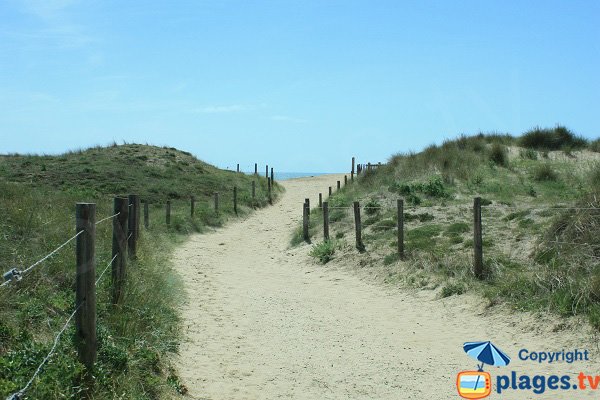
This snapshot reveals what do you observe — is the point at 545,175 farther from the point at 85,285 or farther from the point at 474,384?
the point at 85,285

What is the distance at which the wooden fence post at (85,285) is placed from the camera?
5.39m

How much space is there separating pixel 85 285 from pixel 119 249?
276 centimetres

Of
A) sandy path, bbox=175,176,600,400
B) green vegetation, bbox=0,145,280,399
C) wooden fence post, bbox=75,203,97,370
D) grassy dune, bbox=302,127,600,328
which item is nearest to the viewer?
green vegetation, bbox=0,145,280,399

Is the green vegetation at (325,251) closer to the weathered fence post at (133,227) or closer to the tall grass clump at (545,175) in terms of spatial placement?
the weathered fence post at (133,227)

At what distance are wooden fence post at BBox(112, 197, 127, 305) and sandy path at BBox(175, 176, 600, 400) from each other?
4.27 ft

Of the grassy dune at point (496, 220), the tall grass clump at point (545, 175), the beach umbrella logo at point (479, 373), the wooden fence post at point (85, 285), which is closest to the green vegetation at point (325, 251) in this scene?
the grassy dune at point (496, 220)

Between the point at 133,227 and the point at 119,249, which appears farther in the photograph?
the point at 133,227

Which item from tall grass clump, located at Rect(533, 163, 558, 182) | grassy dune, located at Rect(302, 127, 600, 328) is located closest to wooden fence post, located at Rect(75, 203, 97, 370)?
grassy dune, located at Rect(302, 127, 600, 328)

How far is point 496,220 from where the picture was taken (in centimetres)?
1666

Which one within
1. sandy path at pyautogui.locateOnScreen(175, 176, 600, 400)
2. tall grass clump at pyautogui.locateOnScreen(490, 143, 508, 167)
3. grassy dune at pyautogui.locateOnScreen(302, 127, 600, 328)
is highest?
tall grass clump at pyautogui.locateOnScreen(490, 143, 508, 167)

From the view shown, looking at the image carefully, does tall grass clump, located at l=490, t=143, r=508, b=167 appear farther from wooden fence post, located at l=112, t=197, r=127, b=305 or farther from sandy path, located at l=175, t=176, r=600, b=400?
wooden fence post, located at l=112, t=197, r=127, b=305

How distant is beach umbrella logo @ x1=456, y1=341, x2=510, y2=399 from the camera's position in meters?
6.85

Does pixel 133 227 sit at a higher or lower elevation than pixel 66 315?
higher

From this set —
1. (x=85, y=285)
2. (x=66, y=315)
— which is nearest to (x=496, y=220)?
(x=66, y=315)
